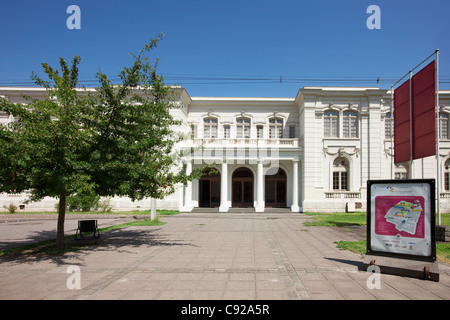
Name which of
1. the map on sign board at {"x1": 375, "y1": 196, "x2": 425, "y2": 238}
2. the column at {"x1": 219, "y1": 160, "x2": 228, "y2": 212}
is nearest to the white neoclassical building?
the column at {"x1": 219, "y1": 160, "x2": 228, "y2": 212}

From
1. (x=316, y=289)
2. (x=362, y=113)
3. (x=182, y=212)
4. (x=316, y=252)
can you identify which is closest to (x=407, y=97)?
(x=316, y=252)

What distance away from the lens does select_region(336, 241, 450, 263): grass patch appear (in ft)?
29.3

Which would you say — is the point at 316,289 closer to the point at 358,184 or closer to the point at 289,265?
the point at 289,265

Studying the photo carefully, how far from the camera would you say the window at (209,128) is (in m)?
30.7

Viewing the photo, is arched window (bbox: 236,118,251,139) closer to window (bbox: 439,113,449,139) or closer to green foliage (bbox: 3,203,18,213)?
window (bbox: 439,113,449,139)

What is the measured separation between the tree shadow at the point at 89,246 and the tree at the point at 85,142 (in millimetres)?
727

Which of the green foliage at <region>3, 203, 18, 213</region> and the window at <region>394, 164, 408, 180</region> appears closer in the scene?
the green foliage at <region>3, 203, 18, 213</region>

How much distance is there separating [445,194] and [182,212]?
77.4ft

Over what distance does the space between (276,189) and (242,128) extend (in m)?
6.92

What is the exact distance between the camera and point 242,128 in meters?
30.8

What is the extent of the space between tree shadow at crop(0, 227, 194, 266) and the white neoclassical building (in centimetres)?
1328

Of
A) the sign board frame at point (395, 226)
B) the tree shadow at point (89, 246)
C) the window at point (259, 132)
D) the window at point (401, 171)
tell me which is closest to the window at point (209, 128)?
the window at point (259, 132)

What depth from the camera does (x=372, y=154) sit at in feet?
90.8

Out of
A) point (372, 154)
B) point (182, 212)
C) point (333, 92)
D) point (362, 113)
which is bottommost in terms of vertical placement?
point (182, 212)
